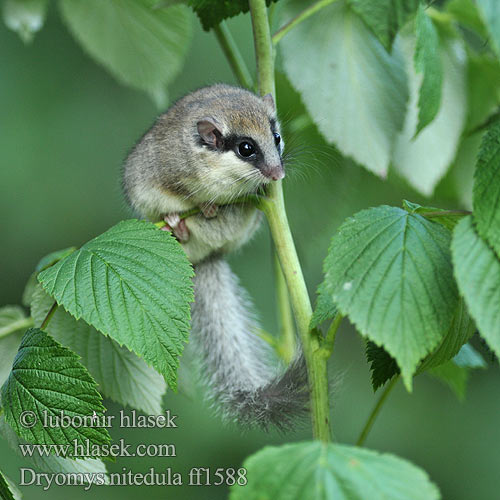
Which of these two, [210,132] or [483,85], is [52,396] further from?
[483,85]

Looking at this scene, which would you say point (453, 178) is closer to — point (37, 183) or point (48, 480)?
point (48, 480)

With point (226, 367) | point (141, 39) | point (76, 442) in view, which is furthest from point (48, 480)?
point (141, 39)

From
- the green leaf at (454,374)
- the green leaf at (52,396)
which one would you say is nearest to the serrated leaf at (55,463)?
the green leaf at (52,396)

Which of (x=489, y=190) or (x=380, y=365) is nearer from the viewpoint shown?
(x=489, y=190)

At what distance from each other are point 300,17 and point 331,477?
3.38ft

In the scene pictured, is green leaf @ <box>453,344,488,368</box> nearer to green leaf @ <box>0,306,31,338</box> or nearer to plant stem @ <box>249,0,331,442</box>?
plant stem @ <box>249,0,331,442</box>

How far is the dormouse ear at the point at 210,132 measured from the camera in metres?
1.91

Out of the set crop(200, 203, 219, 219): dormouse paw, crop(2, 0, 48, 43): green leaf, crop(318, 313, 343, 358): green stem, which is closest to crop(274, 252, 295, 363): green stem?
crop(200, 203, 219, 219): dormouse paw

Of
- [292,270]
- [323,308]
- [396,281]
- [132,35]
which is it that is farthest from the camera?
[132,35]

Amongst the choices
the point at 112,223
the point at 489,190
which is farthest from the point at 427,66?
the point at 112,223

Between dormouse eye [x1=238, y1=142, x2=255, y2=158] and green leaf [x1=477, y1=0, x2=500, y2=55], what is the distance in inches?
38.9

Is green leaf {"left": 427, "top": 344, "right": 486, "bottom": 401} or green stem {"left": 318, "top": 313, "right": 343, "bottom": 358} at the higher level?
green stem {"left": 318, "top": 313, "right": 343, "bottom": 358}

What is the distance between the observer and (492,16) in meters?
0.89

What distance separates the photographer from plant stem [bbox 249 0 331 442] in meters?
1.12
